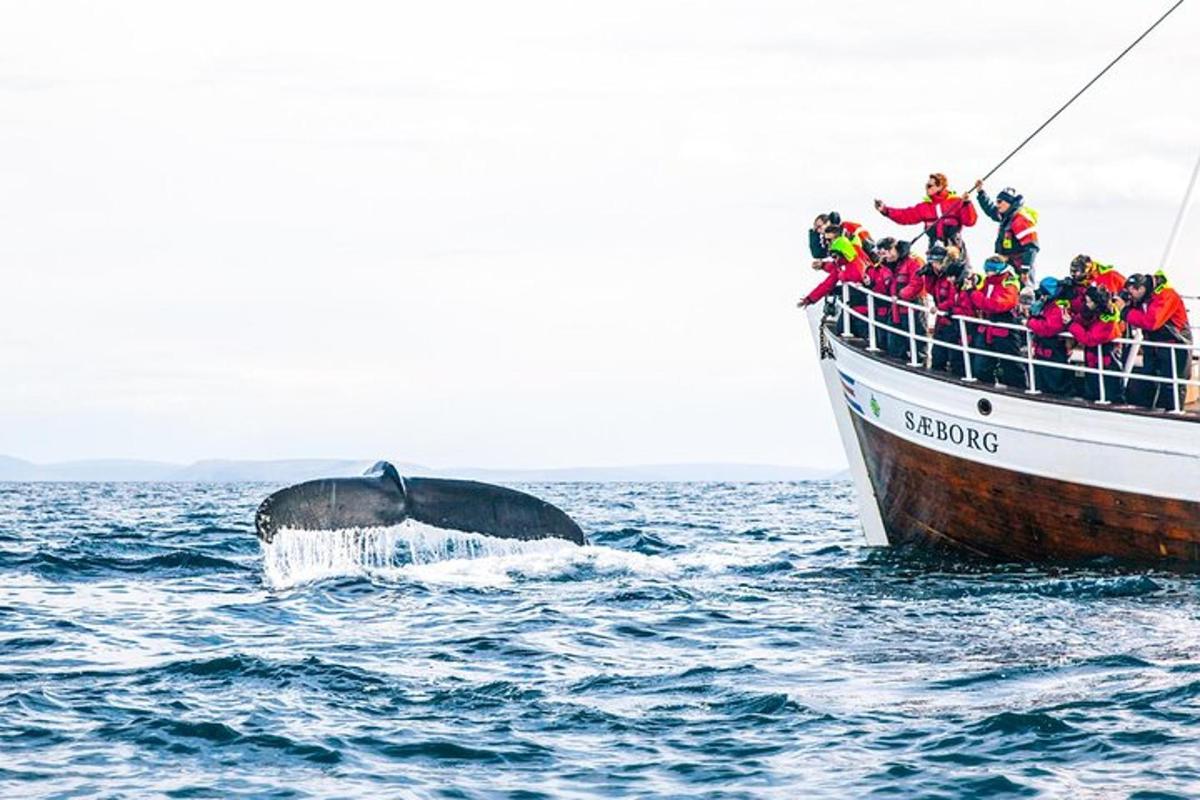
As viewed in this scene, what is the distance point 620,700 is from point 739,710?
0.92 m

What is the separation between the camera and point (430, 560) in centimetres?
2255

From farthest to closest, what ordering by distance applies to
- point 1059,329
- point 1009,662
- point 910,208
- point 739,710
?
point 910,208, point 1059,329, point 1009,662, point 739,710

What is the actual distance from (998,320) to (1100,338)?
163cm

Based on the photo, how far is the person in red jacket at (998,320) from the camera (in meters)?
20.3

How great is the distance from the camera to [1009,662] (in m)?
13.5

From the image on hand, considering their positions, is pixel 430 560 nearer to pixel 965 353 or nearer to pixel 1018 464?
pixel 965 353

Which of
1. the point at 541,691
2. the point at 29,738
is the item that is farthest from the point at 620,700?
the point at 29,738

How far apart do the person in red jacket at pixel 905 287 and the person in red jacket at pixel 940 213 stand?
84 centimetres

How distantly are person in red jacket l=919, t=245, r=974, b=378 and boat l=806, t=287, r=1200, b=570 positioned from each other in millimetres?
279

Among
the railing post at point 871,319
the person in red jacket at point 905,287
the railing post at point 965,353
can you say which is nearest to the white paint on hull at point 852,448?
the railing post at point 871,319

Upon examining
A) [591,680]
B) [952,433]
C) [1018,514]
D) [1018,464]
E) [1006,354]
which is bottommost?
[591,680]

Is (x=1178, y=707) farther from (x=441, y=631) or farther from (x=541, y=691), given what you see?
(x=441, y=631)

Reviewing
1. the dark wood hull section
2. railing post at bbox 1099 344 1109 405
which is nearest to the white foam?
the dark wood hull section

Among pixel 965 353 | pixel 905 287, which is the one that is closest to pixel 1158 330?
pixel 965 353
